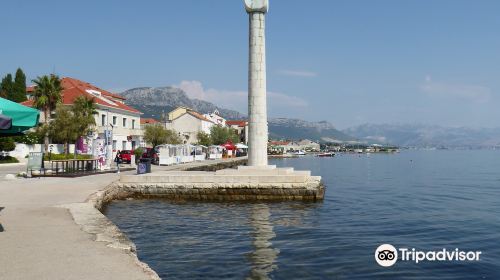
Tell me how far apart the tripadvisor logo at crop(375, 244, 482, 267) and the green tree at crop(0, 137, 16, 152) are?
44.6 meters

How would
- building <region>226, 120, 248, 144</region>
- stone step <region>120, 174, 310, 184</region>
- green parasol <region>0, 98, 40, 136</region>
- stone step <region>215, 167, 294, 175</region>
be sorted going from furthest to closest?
building <region>226, 120, 248, 144</region> < stone step <region>215, 167, 294, 175</region> < stone step <region>120, 174, 310, 184</region> < green parasol <region>0, 98, 40, 136</region>

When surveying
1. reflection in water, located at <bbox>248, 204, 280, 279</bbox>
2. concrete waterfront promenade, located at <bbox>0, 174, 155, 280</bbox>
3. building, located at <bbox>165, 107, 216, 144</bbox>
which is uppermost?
building, located at <bbox>165, 107, 216, 144</bbox>

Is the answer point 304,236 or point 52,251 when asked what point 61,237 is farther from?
point 304,236

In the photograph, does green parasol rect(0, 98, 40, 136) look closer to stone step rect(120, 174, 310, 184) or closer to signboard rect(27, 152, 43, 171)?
stone step rect(120, 174, 310, 184)

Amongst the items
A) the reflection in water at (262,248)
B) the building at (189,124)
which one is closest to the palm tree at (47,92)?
the reflection in water at (262,248)

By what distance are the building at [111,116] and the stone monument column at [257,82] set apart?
31829 mm

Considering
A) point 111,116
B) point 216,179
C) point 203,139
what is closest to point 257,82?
point 216,179

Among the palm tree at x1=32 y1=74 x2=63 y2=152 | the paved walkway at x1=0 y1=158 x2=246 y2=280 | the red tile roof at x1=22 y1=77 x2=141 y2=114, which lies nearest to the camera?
the paved walkway at x1=0 y1=158 x2=246 y2=280

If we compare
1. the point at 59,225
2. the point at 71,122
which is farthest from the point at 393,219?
the point at 71,122

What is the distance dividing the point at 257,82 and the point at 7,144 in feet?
106

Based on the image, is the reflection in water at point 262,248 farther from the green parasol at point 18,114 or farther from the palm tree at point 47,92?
the palm tree at point 47,92

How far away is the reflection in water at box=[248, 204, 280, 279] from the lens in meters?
11.2

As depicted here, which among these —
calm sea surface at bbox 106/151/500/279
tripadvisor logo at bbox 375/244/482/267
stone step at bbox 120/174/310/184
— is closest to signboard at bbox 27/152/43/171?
stone step at bbox 120/174/310/184

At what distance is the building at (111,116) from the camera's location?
60531 mm
